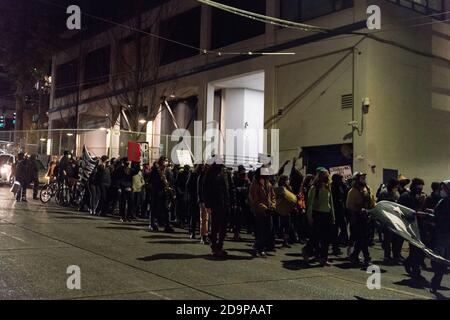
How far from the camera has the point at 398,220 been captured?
25.8 feet

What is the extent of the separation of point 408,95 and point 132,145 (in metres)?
10.1

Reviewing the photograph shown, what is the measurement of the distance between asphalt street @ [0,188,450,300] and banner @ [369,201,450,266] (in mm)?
840

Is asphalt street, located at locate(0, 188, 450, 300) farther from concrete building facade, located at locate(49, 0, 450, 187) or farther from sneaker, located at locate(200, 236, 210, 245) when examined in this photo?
concrete building facade, located at locate(49, 0, 450, 187)

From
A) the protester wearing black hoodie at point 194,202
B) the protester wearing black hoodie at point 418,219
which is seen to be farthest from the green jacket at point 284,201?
the protester wearing black hoodie at point 418,219

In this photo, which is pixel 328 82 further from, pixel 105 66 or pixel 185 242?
pixel 105 66

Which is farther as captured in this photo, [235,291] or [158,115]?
[158,115]

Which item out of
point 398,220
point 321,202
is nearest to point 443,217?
point 398,220

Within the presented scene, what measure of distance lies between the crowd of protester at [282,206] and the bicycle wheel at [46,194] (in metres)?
3.70

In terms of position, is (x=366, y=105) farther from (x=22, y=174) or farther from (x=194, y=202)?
(x=22, y=174)

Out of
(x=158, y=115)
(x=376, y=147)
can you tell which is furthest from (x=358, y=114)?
(x=158, y=115)

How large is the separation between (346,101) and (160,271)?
37.5 ft

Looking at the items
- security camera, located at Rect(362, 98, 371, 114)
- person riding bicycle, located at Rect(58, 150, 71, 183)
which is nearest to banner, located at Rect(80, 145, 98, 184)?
person riding bicycle, located at Rect(58, 150, 71, 183)

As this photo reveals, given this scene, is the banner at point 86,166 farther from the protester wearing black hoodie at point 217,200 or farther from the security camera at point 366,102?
the security camera at point 366,102

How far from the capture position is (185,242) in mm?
10727
